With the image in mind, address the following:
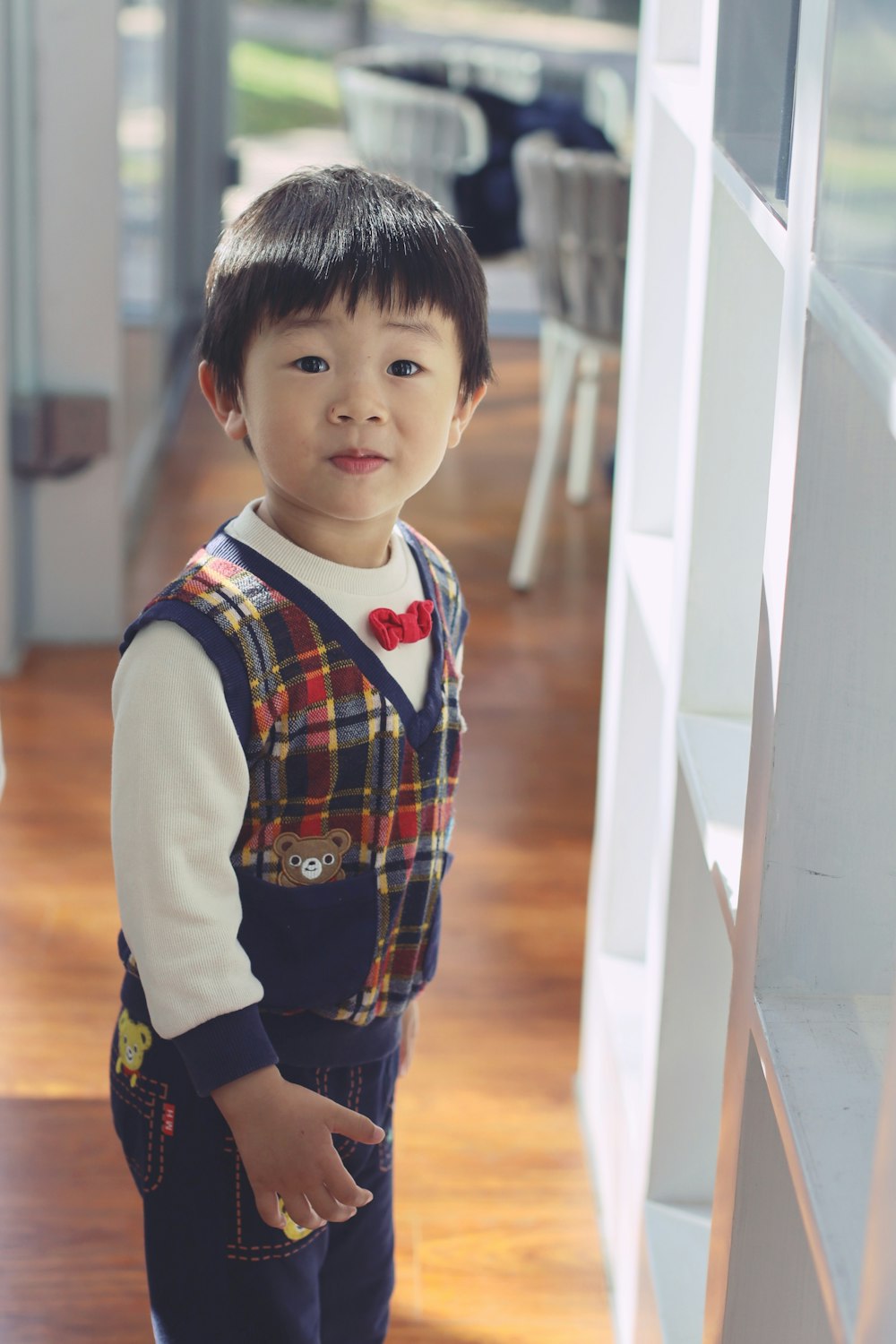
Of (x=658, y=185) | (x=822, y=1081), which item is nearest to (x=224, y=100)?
(x=658, y=185)

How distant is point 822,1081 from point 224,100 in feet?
13.5

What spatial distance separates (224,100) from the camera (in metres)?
4.45

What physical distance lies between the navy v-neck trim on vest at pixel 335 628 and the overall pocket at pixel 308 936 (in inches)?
3.5

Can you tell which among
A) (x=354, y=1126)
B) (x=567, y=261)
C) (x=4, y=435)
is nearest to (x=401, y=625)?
(x=354, y=1126)

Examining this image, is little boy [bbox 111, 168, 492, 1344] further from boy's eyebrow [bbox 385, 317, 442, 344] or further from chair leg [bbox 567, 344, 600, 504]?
chair leg [bbox 567, 344, 600, 504]

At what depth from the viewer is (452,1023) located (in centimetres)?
177

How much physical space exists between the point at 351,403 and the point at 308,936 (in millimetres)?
291

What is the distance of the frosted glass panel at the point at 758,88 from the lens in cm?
92

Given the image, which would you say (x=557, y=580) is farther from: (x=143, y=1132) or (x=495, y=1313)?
(x=143, y=1132)

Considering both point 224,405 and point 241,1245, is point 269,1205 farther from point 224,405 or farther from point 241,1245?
point 224,405

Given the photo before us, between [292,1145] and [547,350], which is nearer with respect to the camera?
[292,1145]

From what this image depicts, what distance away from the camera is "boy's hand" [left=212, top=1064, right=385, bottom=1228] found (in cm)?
86

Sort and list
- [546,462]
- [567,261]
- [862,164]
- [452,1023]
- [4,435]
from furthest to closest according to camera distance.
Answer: [546,462] < [567,261] < [4,435] < [452,1023] < [862,164]

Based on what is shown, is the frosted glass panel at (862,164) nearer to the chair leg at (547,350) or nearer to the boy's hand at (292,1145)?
the boy's hand at (292,1145)
